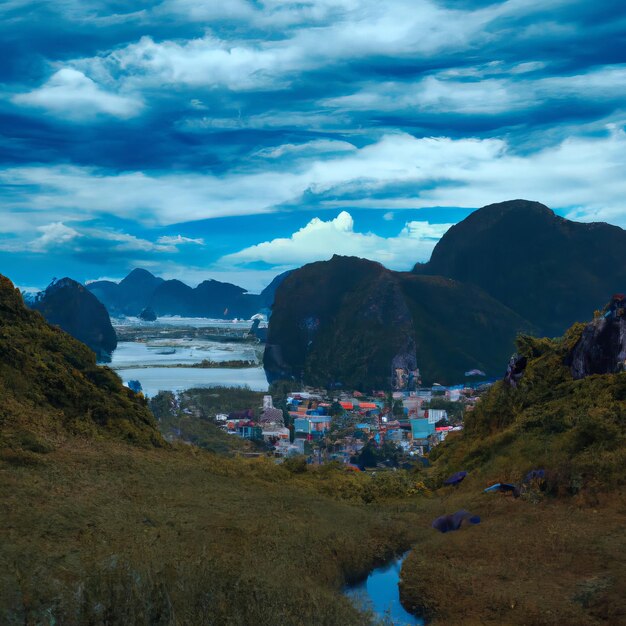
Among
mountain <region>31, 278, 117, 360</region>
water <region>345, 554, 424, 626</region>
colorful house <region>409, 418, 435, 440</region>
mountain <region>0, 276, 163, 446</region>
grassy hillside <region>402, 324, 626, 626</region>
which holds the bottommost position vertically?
colorful house <region>409, 418, 435, 440</region>

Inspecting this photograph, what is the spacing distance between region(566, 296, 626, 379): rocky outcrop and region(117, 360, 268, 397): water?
52.6 metres

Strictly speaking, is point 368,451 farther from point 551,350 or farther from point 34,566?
point 34,566

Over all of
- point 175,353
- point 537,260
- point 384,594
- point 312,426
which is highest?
point 537,260

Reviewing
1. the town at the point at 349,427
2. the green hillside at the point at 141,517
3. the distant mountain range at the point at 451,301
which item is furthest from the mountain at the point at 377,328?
the green hillside at the point at 141,517

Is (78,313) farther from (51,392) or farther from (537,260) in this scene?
(51,392)

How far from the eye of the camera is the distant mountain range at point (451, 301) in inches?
3910

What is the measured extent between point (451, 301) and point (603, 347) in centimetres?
9578

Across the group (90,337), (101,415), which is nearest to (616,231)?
(90,337)

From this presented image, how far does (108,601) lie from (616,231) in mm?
150620

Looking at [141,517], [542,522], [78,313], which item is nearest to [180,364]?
[78,313]

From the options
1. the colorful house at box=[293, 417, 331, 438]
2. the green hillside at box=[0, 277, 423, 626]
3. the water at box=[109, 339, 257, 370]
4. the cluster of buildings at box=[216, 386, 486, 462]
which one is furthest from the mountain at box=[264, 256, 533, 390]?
the green hillside at box=[0, 277, 423, 626]

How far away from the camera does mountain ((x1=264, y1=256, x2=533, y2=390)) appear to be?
317ft

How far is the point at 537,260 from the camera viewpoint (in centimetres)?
14250

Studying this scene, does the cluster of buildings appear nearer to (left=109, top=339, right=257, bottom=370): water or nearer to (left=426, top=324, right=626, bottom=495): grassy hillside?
(left=426, top=324, right=626, bottom=495): grassy hillside
